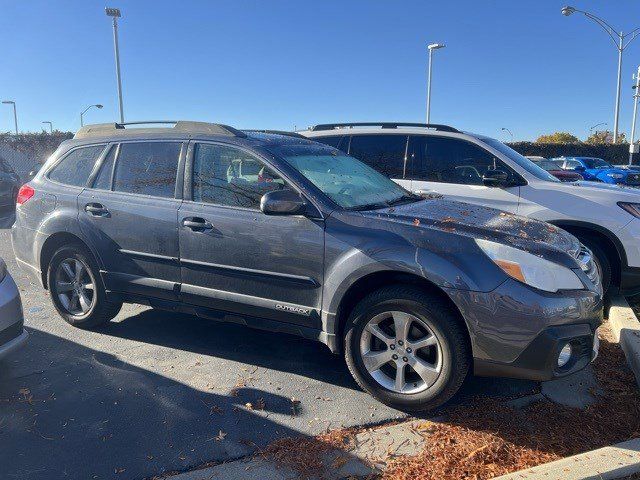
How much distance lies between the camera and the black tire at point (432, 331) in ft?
10.2

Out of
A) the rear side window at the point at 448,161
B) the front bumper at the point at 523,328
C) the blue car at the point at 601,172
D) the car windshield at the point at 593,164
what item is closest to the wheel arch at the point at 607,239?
the rear side window at the point at 448,161

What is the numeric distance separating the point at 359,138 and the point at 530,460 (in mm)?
4602

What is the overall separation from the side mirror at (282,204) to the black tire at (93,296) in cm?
186

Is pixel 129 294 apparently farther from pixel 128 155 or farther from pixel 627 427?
pixel 627 427

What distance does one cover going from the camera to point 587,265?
3426 millimetres

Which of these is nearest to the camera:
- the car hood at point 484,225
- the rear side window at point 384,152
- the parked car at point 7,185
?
the car hood at point 484,225

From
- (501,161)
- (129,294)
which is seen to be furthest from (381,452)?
(501,161)

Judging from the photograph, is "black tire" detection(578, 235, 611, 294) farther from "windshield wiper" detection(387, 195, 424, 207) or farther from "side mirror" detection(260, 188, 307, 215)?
"side mirror" detection(260, 188, 307, 215)

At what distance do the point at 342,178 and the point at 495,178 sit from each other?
7.66 feet

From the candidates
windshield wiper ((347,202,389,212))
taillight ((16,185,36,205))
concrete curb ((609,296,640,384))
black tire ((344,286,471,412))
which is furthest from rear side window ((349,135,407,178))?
taillight ((16,185,36,205))

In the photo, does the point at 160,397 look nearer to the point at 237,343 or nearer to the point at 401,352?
the point at 237,343

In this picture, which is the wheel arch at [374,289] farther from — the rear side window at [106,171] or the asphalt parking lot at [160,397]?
the rear side window at [106,171]

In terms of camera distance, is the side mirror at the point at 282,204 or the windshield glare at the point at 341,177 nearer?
the side mirror at the point at 282,204

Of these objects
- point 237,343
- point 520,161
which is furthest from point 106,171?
point 520,161
